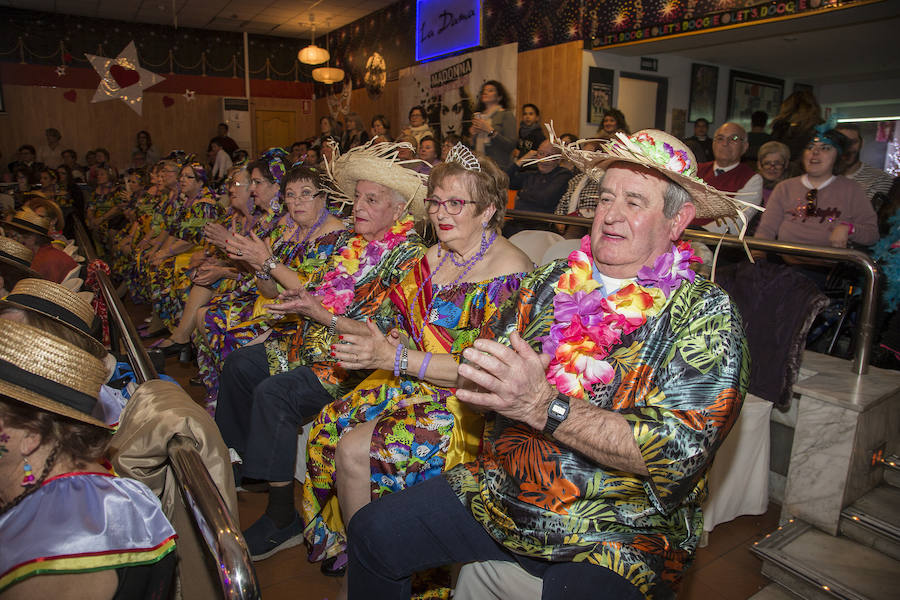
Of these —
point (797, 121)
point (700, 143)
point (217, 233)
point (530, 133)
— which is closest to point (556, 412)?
point (217, 233)

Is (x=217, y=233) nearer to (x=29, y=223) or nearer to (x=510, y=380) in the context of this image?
(x=29, y=223)

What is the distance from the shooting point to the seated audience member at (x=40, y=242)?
3.20 metres

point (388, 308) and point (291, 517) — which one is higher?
point (388, 308)

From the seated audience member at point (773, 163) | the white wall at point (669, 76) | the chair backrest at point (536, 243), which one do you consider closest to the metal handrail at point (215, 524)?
the chair backrest at point (536, 243)

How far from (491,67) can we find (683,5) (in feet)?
8.76

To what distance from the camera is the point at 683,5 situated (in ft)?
19.3

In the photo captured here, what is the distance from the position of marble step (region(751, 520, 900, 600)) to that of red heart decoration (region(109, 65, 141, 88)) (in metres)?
13.2

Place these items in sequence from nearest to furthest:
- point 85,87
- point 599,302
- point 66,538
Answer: point 66,538 < point 599,302 < point 85,87

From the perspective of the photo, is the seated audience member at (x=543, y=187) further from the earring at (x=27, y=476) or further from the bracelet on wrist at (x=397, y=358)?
the earring at (x=27, y=476)

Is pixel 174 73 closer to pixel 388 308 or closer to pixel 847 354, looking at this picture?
pixel 388 308

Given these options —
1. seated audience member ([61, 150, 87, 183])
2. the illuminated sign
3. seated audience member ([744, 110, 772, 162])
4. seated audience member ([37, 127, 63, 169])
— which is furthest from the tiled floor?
seated audience member ([37, 127, 63, 169])

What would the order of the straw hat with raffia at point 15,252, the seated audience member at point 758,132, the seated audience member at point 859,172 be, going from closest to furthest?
1. the straw hat with raffia at point 15,252
2. the seated audience member at point 859,172
3. the seated audience member at point 758,132

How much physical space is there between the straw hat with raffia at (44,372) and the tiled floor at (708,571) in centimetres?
131

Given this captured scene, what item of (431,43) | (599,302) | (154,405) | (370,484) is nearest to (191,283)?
(370,484)
